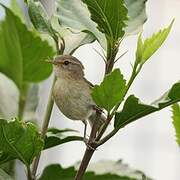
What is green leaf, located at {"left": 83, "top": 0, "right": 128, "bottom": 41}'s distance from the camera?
2.70 feet

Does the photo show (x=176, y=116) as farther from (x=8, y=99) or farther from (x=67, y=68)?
(x=8, y=99)

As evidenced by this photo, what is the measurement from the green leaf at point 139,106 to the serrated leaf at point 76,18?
0.36 ft

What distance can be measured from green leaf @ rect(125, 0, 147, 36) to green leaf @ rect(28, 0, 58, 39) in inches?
4.6

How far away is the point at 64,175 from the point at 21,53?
220 mm

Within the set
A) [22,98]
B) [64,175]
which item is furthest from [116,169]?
[22,98]

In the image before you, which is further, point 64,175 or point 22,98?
point 22,98

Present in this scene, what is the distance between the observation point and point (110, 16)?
0.84 m

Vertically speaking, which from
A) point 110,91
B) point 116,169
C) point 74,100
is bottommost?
point 116,169

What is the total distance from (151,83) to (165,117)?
0.19 meters

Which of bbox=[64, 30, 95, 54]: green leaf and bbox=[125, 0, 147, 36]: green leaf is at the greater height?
bbox=[125, 0, 147, 36]: green leaf

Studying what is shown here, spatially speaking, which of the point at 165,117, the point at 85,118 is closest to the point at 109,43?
the point at 85,118

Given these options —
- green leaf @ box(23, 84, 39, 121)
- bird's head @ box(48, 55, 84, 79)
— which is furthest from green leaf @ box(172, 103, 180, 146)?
green leaf @ box(23, 84, 39, 121)

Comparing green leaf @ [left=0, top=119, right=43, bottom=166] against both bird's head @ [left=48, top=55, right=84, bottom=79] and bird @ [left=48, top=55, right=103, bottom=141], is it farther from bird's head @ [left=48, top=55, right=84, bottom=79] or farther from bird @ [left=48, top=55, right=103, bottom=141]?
bird's head @ [left=48, top=55, right=84, bottom=79]

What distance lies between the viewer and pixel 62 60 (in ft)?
3.55
